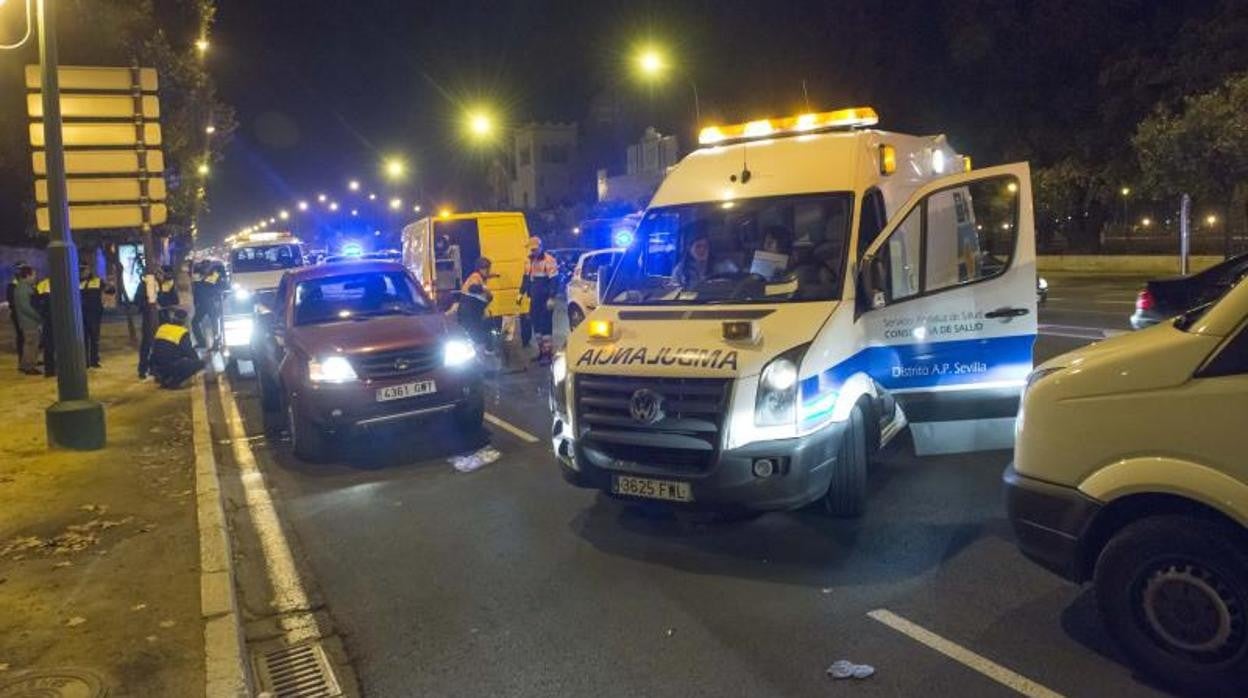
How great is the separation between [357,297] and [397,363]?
1.49 meters

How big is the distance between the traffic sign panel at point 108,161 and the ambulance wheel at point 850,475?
944 centimetres

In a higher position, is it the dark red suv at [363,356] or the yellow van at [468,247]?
the yellow van at [468,247]

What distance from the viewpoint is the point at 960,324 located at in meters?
6.88

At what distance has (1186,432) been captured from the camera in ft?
12.6

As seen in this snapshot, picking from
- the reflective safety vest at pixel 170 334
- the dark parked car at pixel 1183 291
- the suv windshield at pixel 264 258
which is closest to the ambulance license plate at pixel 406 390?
the reflective safety vest at pixel 170 334

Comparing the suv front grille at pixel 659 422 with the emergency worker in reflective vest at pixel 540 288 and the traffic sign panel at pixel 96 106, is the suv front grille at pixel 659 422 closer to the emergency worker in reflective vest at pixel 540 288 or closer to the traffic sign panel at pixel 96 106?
the traffic sign panel at pixel 96 106

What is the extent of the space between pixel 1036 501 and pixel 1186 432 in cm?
74

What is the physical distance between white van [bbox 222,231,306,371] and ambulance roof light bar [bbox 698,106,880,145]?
1368cm

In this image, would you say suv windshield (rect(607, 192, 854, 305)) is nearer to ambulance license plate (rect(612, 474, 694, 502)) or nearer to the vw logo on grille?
the vw logo on grille

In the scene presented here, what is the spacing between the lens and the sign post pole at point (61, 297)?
8930mm

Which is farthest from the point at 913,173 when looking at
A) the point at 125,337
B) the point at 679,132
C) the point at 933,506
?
the point at 679,132

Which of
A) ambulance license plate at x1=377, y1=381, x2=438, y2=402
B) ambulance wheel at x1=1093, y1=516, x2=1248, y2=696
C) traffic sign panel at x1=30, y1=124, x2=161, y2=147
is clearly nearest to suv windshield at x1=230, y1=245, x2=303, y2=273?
traffic sign panel at x1=30, y1=124, x2=161, y2=147

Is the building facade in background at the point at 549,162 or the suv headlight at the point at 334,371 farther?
the building facade in background at the point at 549,162

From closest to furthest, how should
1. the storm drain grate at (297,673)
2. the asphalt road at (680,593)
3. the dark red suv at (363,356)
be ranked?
the asphalt road at (680,593), the storm drain grate at (297,673), the dark red suv at (363,356)
